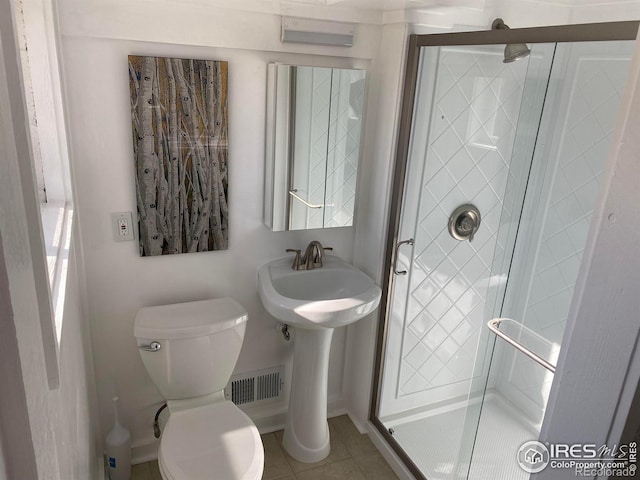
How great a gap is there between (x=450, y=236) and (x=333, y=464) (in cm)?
124

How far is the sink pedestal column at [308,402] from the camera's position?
2254mm

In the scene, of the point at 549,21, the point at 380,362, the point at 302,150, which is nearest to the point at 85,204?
the point at 302,150

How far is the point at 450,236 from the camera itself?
7.74 feet

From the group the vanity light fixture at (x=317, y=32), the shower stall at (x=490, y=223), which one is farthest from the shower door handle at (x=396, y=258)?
the vanity light fixture at (x=317, y=32)

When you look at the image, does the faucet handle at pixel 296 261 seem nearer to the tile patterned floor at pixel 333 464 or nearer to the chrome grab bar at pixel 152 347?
the chrome grab bar at pixel 152 347

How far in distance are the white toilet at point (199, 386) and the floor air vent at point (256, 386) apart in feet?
0.91

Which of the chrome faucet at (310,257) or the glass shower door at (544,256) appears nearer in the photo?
the glass shower door at (544,256)

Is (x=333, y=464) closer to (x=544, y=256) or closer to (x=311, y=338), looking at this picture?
(x=311, y=338)

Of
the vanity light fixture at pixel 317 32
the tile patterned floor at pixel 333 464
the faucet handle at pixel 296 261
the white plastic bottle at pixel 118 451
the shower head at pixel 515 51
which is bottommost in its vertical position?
the tile patterned floor at pixel 333 464

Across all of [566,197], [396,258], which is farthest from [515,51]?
[396,258]

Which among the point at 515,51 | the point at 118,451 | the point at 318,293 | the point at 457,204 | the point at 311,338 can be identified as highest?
the point at 515,51

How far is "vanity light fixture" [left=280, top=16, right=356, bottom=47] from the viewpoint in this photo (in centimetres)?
194

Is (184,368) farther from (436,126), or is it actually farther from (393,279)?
(436,126)

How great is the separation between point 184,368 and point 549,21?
6.48 feet
